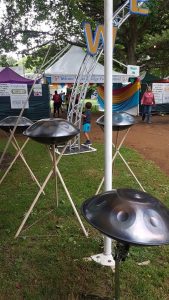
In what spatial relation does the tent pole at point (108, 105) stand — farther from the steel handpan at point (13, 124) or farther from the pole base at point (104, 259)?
the steel handpan at point (13, 124)

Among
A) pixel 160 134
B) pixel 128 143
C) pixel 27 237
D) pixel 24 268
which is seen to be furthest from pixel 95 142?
pixel 24 268

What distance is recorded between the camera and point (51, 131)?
4082 millimetres

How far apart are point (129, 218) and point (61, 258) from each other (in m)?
1.92

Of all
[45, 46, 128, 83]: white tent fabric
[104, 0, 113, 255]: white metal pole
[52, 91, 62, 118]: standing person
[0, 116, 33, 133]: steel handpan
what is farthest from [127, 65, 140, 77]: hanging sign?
[104, 0, 113, 255]: white metal pole

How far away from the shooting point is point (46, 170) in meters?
7.70

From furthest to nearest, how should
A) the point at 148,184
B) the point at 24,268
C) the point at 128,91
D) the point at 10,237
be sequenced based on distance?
the point at 128,91, the point at 148,184, the point at 10,237, the point at 24,268

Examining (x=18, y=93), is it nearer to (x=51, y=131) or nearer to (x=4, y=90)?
(x=4, y=90)

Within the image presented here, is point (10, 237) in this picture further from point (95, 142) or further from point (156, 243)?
point (95, 142)

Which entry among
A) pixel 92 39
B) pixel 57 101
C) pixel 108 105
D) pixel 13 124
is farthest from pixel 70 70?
pixel 108 105

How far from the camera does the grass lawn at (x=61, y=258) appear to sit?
3.41 meters

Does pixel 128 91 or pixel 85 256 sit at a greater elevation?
pixel 128 91

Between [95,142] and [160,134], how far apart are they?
294 centimetres

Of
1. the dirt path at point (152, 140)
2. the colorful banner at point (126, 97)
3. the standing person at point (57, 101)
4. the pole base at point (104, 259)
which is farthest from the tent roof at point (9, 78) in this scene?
the pole base at point (104, 259)

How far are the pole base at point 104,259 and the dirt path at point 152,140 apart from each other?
13.8ft
